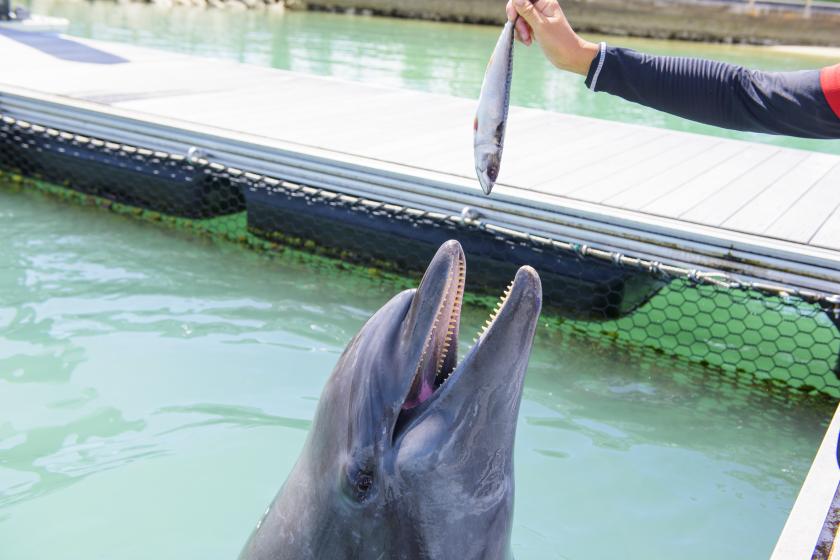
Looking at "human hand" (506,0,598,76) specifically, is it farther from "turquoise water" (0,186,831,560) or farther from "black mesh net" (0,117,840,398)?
"black mesh net" (0,117,840,398)

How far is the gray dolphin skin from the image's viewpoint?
1.97 metres

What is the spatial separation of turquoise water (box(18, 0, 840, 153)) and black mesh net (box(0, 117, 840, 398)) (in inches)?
236

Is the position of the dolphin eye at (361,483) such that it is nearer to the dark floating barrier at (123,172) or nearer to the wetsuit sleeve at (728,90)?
the wetsuit sleeve at (728,90)

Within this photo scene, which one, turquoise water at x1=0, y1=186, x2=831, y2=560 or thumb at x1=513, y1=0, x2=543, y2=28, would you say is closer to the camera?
thumb at x1=513, y1=0, x2=543, y2=28

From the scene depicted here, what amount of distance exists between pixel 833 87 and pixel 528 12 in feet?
2.52

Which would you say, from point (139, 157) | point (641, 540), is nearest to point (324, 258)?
point (139, 157)

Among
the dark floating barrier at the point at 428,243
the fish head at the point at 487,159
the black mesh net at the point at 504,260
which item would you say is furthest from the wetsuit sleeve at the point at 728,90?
the dark floating barrier at the point at 428,243

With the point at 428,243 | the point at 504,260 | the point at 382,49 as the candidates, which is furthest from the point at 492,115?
the point at 382,49

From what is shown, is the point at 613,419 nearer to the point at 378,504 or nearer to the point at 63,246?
the point at 378,504

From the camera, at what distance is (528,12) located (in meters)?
2.65

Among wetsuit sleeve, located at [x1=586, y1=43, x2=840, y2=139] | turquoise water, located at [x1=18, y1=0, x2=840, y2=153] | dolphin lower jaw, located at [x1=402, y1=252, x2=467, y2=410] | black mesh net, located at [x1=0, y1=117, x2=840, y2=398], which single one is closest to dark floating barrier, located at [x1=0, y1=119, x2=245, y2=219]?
black mesh net, located at [x1=0, y1=117, x2=840, y2=398]

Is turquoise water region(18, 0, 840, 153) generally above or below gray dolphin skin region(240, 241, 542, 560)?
below

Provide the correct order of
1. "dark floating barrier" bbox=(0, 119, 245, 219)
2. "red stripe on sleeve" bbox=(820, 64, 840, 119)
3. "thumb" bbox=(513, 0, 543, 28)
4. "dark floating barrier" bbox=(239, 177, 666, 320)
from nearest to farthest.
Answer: "red stripe on sleeve" bbox=(820, 64, 840, 119), "thumb" bbox=(513, 0, 543, 28), "dark floating barrier" bbox=(239, 177, 666, 320), "dark floating barrier" bbox=(0, 119, 245, 219)

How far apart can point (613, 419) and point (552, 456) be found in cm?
49
